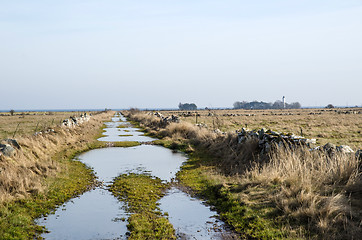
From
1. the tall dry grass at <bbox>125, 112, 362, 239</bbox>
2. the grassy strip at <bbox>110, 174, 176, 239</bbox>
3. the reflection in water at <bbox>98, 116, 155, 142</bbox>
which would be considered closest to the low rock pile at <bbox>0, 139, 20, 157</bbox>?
the grassy strip at <bbox>110, 174, 176, 239</bbox>

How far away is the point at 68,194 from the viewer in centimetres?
1015

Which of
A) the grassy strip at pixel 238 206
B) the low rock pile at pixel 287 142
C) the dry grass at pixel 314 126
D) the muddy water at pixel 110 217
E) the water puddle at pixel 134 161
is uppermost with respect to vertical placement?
the low rock pile at pixel 287 142

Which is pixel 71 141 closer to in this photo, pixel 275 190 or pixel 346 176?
pixel 275 190

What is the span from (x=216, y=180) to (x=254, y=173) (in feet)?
6.01

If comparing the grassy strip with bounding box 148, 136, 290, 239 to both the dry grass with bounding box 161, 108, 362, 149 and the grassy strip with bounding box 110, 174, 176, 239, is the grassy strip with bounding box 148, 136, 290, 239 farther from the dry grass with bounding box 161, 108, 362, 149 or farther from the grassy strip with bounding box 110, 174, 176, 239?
the dry grass with bounding box 161, 108, 362, 149

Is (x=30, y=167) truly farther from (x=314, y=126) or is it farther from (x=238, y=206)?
(x=314, y=126)

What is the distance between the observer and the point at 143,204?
9000 mm

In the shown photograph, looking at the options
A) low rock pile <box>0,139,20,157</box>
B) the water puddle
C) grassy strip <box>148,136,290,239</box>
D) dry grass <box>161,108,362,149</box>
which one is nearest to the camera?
grassy strip <box>148,136,290,239</box>

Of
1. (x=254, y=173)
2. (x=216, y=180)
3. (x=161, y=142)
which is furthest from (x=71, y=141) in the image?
(x=254, y=173)

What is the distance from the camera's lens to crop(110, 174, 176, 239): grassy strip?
6880mm

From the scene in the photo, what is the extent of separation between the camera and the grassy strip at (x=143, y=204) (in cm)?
688

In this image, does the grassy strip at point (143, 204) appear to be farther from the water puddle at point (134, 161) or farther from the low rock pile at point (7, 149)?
the low rock pile at point (7, 149)

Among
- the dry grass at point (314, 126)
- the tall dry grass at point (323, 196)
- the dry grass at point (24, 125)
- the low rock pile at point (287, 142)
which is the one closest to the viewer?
the tall dry grass at point (323, 196)

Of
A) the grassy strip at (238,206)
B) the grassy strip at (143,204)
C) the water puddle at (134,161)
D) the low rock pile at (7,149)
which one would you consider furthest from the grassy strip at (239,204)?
the low rock pile at (7,149)
